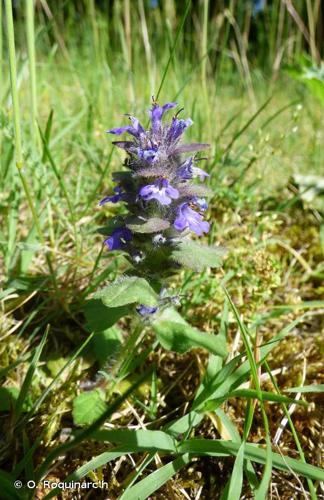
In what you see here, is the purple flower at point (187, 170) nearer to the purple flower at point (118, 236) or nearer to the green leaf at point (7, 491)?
the purple flower at point (118, 236)

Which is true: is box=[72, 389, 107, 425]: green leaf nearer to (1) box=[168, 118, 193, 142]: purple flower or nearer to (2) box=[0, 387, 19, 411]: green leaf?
(2) box=[0, 387, 19, 411]: green leaf

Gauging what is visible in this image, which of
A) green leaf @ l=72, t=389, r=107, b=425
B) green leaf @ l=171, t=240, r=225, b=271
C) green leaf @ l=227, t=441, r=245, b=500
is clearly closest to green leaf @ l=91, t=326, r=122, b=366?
green leaf @ l=72, t=389, r=107, b=425

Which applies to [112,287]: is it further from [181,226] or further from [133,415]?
[133,415]

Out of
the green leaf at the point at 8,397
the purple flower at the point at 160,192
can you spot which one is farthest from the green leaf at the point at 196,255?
the green leaf at the point at 8,397

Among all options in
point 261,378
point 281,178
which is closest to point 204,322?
point 261,378

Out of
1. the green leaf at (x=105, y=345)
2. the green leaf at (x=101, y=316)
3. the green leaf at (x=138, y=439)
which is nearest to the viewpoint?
the green leaf at (x=138, y=439)
